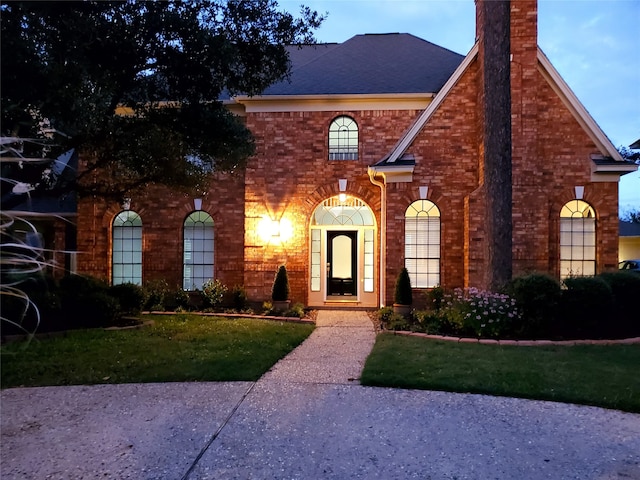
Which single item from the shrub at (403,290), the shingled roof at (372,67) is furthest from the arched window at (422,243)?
the shingled roof at (372,67)

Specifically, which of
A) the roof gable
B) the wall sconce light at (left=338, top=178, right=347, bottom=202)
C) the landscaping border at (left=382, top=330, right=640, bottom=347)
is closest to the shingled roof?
the roof gable

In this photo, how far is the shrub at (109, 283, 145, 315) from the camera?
11.1 meters

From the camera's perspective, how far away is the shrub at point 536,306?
921 centimetres

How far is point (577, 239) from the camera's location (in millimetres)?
12672

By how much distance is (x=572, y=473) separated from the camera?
12.3 ft

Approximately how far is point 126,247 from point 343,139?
269 inches

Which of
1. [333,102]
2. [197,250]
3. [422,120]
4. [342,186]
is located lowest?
[197,250]

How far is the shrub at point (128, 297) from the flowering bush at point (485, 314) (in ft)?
22.1

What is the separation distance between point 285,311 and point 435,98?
6.43m

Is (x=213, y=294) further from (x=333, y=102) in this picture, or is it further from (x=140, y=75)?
(x=140, y=75)

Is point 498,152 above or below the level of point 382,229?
above

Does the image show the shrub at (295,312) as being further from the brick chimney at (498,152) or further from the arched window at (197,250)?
the brick chimney at (498,152)

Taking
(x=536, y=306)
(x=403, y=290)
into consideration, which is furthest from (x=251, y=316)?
(x=536, y=306)

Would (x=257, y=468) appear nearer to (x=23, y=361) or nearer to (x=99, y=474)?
(x=99, y=474)
